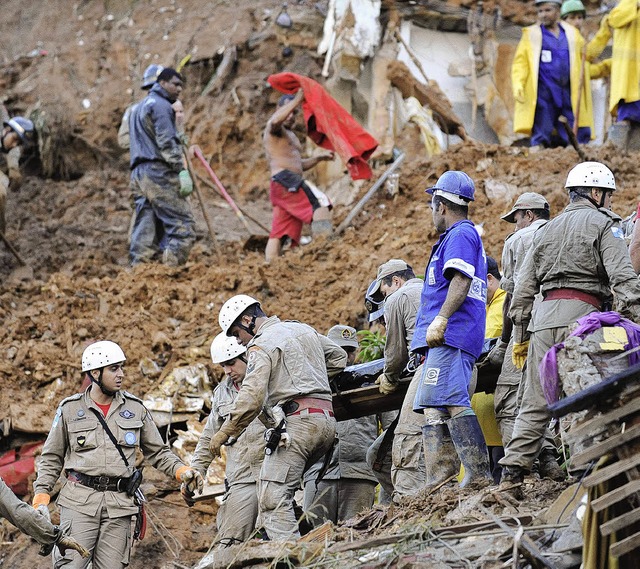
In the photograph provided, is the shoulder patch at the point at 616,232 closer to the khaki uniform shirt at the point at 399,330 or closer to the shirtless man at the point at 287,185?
the khaki uniform shirt at the point at 399,330

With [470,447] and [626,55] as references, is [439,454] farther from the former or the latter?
[626,55]

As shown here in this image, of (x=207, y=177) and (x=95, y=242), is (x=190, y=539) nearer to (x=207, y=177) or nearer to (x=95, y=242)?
(x=95, y=242)

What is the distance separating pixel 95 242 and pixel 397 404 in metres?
8.28

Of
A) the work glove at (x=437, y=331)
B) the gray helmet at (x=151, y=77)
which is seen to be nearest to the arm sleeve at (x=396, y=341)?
the work glove at (x=437, y=331)

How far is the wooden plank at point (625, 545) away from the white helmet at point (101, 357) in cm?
492

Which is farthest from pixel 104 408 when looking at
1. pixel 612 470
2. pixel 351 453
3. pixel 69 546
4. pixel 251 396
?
pixel 612 470

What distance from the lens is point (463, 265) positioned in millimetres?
8047

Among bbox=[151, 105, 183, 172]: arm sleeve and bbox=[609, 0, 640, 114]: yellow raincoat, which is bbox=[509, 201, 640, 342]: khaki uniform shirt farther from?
bbox=[609, 0, 640, 114]: yellow raincoat

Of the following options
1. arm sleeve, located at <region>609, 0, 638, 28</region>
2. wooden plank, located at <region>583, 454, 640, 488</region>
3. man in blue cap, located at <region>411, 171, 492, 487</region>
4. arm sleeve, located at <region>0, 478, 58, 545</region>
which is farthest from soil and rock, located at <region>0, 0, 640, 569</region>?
arm sleeve, located at <region>609, 0, 638, 28</region>

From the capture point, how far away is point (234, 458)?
31.6ft

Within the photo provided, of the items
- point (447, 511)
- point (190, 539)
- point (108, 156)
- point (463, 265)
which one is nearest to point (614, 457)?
point (447, 511)

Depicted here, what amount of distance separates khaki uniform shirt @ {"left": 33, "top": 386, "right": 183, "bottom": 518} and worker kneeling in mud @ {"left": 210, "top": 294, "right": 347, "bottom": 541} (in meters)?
0.86

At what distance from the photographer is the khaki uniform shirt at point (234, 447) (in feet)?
31.1

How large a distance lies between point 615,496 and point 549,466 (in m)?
2.39
